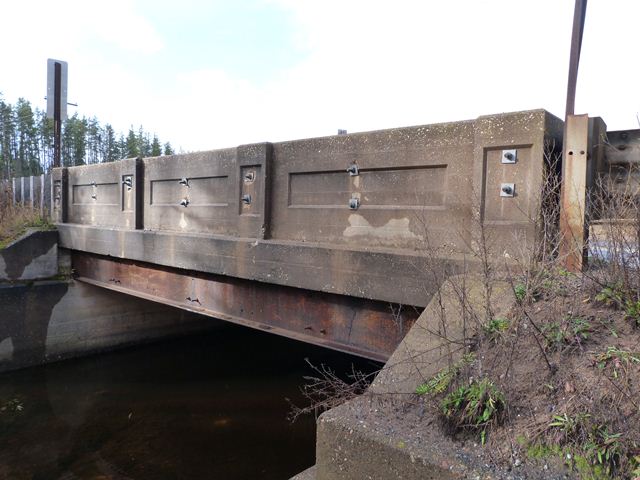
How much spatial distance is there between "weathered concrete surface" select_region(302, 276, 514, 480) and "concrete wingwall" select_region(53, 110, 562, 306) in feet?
2.10

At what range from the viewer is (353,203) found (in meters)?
4.89

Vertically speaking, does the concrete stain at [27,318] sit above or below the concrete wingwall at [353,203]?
below

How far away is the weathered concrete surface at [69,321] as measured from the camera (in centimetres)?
967

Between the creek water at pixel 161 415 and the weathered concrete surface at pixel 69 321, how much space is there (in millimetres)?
321

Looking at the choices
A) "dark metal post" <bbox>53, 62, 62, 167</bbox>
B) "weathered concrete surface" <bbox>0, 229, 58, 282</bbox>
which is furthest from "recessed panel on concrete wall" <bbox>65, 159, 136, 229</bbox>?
"dark metal post" <bbox>53, 62, 62, 167</bbox>

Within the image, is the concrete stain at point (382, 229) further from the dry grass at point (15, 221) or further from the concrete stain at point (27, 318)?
the dry grass at point (15, 221)

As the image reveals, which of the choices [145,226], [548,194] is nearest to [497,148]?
[548,194]

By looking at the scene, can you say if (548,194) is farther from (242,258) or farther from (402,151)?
(242,258)

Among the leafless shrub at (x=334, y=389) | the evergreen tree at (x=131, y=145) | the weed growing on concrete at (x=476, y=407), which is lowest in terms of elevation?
the leafless shrub at (x=334, y=389)

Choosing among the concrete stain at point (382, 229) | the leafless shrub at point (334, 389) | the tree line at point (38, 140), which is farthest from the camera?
the tree line at point (38, 140)

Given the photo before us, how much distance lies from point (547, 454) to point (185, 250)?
5581 millimetres

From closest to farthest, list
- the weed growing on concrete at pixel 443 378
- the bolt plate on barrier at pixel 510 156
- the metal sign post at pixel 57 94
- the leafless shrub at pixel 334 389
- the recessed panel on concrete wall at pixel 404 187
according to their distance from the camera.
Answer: the weed growing on concrete at pixel 443 378 → the leafless shrub at pixel 334 389 → the bolt plate on barrier at pixel 510 156 → the recessed panel on concrete wall at pixel 404 187 → the metal sign post at pixel 57 94

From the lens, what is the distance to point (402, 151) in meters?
4.48

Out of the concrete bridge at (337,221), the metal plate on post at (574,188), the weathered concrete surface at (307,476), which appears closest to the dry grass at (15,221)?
the concrete bridge at (337,221)
